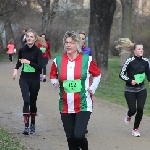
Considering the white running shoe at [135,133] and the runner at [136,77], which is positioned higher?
the runner at [136,77]

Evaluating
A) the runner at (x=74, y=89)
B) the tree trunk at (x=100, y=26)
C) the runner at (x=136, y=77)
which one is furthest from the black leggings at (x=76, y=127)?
the tree trunk at (x=100, y=26)

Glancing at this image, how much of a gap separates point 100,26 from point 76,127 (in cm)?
1421

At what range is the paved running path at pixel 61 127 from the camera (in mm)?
9234

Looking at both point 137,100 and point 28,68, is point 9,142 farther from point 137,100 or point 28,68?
point 137,100

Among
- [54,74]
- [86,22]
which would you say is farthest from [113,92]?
[86,22]

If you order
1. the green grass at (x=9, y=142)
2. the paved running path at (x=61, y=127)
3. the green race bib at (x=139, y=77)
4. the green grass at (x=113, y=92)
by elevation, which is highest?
the green race bib at (x=139, y=77)

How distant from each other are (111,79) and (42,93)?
6.67 metres

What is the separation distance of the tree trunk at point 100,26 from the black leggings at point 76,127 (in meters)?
13.8

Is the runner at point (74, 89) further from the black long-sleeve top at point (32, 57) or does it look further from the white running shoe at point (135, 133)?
the white running shoe at point (135, 133)

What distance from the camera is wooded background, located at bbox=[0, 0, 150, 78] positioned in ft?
69.5

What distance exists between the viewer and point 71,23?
54625 millimetres

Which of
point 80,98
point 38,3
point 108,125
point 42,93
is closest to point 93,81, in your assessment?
point 80,98

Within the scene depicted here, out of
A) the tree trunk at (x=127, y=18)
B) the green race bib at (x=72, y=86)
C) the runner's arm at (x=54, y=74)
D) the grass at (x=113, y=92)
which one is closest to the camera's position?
the green race bib at (x=72, y=86)

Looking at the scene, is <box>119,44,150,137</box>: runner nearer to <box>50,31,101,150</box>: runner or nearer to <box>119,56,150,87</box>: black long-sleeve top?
<box>119,56,150,87</box>: black long-sleeve top
